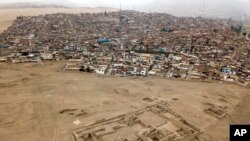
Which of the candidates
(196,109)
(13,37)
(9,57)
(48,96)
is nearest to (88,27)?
(13,37)

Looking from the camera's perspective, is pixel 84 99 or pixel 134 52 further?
pixel 134 52

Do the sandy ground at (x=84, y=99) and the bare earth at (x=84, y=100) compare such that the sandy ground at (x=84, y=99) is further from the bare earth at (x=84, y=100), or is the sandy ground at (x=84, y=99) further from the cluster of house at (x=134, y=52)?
the cluster of house at (x=134, y=52)

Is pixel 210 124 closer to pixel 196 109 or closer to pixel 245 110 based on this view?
pixel 196 109

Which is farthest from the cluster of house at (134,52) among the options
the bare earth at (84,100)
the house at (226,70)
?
the bare earth at (84,100)

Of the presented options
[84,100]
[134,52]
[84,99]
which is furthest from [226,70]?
[84,100]

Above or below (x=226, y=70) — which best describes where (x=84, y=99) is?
below

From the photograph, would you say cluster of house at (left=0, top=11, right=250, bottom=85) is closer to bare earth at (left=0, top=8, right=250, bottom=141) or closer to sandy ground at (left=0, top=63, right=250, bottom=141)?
sandy ground at (left=0, top=63, right=250, bottom=141)

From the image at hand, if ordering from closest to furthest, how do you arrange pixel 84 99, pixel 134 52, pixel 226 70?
pixel 84 99
pixel 226 70
pixel 134 52

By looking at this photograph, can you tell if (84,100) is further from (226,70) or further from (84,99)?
(226,70)
